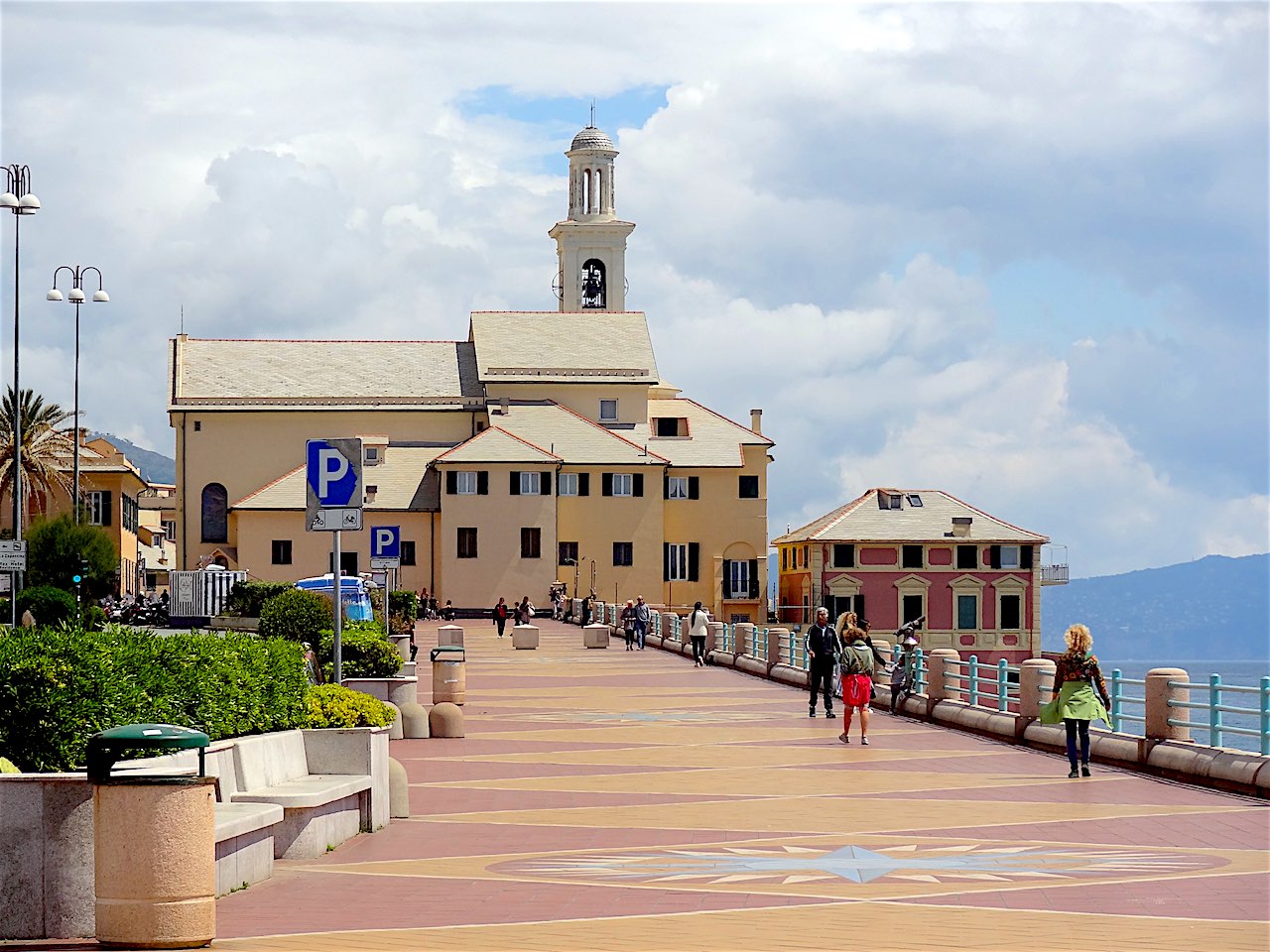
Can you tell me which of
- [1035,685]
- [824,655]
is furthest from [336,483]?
[824,655]

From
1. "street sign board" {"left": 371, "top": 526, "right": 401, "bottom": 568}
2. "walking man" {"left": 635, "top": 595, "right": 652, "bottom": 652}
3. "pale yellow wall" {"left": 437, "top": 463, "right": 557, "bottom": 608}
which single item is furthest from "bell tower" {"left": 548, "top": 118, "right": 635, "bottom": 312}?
"street sign board" {"left": 371, "top": 526, "right": 401, "bottom": 568}

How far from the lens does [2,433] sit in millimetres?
90562

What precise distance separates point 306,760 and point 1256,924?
7.33 m

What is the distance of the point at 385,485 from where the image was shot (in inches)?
3588

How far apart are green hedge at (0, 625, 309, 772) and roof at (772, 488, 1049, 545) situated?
3516 inches

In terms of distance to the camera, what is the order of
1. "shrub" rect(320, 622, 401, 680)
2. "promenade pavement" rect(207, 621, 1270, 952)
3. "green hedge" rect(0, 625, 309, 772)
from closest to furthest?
"promenade pavement" rect(207, 621, 1270, 952), "green hedge" rect(0, 625, 309, 772), "shrub" rect(320, 622, 401, 680)

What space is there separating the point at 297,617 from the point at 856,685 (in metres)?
9.97

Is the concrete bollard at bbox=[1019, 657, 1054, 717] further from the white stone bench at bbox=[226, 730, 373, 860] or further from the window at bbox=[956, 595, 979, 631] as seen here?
the window at bbox=[956, 595, 979, 631]

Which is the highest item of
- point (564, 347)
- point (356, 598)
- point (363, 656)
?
point (564, 347)

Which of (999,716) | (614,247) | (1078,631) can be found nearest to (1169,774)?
(1078,631)

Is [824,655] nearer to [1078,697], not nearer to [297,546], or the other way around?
[1078,697]

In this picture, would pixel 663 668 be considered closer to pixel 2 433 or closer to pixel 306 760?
pixel 306 760

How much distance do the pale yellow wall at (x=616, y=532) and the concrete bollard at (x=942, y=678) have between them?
206ft

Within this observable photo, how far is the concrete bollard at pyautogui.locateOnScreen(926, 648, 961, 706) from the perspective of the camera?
27281 millimetres
